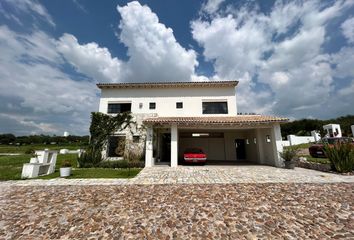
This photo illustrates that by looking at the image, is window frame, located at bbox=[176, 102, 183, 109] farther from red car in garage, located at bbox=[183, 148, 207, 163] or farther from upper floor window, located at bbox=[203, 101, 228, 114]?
red car in garage, located at bbox=[183, 148, 207, 163]

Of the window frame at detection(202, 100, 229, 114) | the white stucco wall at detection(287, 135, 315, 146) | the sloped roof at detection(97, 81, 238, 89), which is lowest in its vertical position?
the white stucco wall at detection(287, 135, 315, 146)

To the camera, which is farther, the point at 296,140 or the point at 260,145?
the point at 296,140

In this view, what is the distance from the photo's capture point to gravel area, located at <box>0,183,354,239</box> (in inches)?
141

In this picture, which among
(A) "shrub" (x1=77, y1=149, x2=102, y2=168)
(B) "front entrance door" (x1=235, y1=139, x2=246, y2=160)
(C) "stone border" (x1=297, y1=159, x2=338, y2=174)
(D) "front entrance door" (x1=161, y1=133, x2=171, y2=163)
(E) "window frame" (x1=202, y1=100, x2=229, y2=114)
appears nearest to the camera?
(C) "stone border" (x1=297, y1=159, x2=338, y2=174)

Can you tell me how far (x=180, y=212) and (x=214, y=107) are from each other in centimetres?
1280

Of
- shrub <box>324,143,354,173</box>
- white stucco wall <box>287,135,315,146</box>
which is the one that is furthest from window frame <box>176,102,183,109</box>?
white stucco wall <box>287,135,315,146</box>

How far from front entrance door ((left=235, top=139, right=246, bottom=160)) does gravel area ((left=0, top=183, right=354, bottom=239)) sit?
10.3m

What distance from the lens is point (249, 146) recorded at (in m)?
16.6

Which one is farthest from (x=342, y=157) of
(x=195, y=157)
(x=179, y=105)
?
(x=179, y=105)

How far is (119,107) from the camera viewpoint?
16.3 m

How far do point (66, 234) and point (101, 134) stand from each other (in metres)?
11.7

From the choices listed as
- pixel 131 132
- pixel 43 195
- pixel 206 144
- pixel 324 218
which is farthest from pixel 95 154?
pixel 324 218

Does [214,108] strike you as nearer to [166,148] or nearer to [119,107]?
[166,148]

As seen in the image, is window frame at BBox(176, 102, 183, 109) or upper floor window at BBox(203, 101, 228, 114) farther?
window frame at BBox(176, 102, 183, 109)
